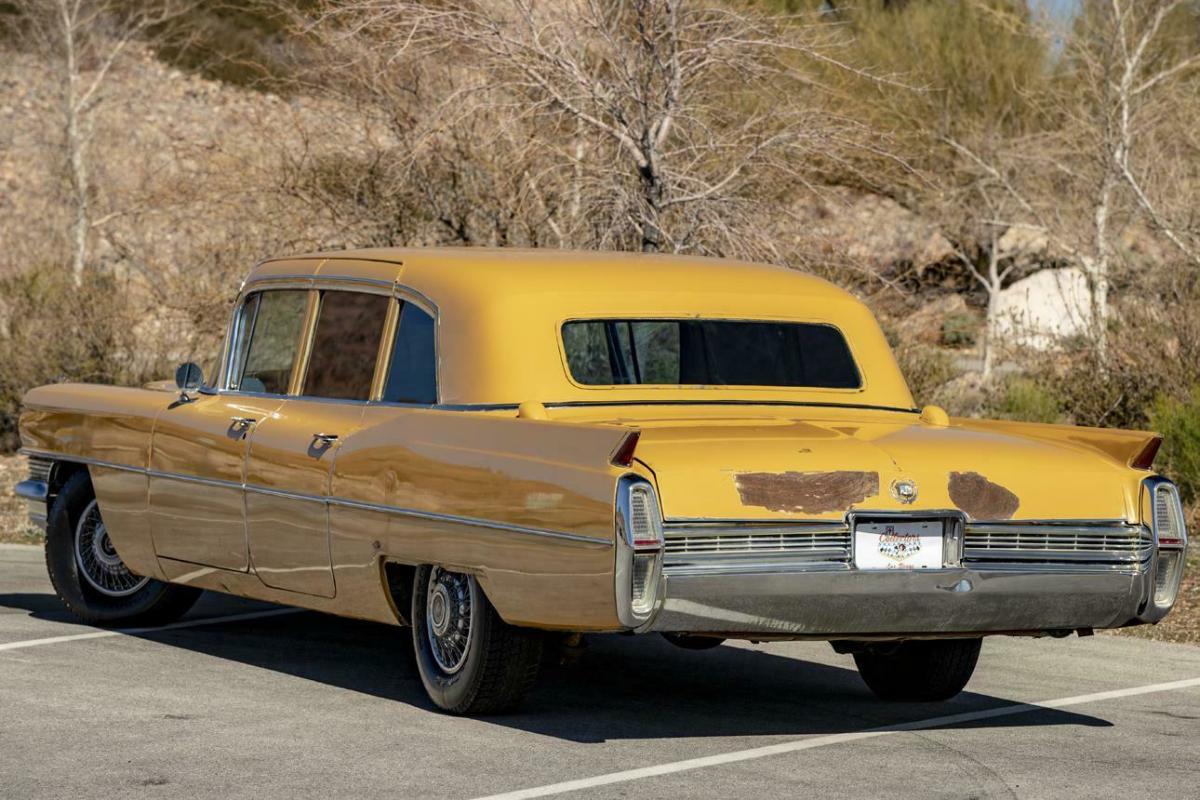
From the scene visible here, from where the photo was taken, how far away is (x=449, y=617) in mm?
7516

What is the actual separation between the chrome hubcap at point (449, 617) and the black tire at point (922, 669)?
1.68 meters

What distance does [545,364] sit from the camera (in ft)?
25.5

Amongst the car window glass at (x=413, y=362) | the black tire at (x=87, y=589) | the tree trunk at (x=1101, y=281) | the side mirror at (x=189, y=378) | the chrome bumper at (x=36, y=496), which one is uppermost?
the tree trunk at (x=1101, y=281)

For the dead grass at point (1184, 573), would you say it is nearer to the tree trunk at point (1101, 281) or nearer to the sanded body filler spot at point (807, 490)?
the tree trunk at point (1101, 281)

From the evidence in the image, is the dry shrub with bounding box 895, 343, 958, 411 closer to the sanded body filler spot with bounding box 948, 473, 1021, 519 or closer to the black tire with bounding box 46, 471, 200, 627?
the black tire with bounding box 46, 471, 200, 627

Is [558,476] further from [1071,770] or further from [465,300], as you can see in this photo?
[1071,770]

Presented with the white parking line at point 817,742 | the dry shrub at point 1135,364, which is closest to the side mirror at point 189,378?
the white parking line at point 817,742

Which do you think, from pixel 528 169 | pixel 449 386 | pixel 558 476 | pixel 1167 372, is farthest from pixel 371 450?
pixel 1167 372

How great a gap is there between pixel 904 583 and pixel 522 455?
4.48 feet

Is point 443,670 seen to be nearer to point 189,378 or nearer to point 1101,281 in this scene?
point 189,378

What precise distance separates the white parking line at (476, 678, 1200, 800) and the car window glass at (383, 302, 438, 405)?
1.87m

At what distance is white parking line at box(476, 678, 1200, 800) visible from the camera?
6275 millimetres

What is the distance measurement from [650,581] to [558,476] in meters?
0.50

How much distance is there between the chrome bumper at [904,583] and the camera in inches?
262
